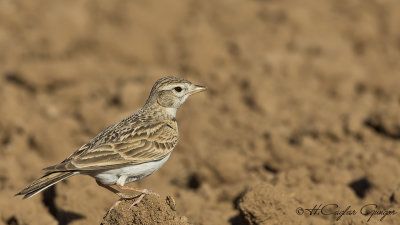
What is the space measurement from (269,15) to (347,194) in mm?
7993

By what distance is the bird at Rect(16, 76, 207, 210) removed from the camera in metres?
6.00

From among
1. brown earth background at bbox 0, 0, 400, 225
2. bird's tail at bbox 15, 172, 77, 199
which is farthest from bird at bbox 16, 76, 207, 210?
brown earth background at bbox 0, 0, 400, 225

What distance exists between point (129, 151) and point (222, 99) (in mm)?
5316

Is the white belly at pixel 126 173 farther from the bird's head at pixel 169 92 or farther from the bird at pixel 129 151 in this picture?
the bird's head at pixel 169 92

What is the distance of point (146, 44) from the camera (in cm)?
1395

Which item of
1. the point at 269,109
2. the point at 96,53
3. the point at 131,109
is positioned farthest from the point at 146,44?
the point at 269,109

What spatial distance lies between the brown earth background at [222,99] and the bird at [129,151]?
0.61 metres

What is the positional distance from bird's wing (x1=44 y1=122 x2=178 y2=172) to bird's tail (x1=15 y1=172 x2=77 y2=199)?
68mm

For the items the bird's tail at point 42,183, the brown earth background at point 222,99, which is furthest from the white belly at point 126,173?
the brown earth background at point 222,99

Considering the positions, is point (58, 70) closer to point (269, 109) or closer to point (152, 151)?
point (269, 109)

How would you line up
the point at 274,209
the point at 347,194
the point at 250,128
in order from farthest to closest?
the point at 250,128 → the point at 347,194 → the point at 274,209

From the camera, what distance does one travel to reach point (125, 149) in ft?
21.1

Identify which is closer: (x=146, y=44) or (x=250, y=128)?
(x=250, y=128)

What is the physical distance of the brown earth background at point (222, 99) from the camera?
7445 mm
